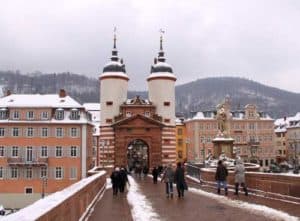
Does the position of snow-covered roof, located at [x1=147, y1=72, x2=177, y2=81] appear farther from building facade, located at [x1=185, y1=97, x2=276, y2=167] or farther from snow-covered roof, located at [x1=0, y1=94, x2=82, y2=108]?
building facade, located at [x1=185, y1=97, x2=276, y2=167]

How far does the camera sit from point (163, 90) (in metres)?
75.6

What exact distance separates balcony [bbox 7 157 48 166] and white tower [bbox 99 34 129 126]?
9.38m

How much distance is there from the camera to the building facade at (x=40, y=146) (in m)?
70.9

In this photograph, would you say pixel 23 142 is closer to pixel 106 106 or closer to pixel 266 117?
pixel 106 106

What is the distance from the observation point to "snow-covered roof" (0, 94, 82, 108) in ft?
241

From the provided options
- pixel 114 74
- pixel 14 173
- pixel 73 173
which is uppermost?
pixel 114 74

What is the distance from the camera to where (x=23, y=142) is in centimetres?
7244

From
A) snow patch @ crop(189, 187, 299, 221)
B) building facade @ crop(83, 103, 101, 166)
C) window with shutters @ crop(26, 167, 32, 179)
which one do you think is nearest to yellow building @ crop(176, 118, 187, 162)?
building facade @ crop(83, 103, 101, 166)

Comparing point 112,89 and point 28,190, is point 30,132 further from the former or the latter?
point 112,89

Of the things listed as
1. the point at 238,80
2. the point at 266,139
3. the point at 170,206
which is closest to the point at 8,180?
the point at 170,206

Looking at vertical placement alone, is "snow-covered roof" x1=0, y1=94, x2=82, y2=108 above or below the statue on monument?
above

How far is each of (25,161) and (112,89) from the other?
49.9ft

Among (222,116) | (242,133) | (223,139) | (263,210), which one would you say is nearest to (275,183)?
(263,210)

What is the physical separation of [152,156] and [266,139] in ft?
166
